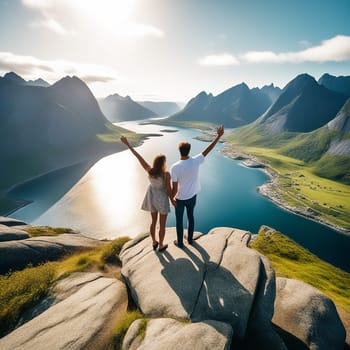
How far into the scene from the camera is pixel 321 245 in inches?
3322

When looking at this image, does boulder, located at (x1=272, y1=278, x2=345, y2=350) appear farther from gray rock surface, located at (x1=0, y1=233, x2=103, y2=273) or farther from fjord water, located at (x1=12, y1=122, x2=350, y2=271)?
fjord water, located at (x1=12, y1=122, x2=350, y2=271)

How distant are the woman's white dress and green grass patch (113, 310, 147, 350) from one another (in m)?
4.83

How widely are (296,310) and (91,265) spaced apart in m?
12.1

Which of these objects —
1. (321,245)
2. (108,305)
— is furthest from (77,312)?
(321,245)

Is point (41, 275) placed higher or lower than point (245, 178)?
higher

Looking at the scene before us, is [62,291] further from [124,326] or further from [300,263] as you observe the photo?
[300,263]

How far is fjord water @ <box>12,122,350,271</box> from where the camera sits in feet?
293

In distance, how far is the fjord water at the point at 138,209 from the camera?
89.3m

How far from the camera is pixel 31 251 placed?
18.1 metres

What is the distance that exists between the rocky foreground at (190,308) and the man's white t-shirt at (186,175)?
144 inches

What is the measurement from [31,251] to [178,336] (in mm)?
15784

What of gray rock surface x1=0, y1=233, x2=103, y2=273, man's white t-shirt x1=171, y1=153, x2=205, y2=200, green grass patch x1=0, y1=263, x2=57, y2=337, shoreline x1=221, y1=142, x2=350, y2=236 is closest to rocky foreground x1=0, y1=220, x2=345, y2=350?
green grass patch x1=0, y1=263, x2=57, y2=337

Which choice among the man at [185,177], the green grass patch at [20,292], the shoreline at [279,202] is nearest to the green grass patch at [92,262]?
the green grass patch at [20,292]

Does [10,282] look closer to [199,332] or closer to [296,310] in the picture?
[199,332]
